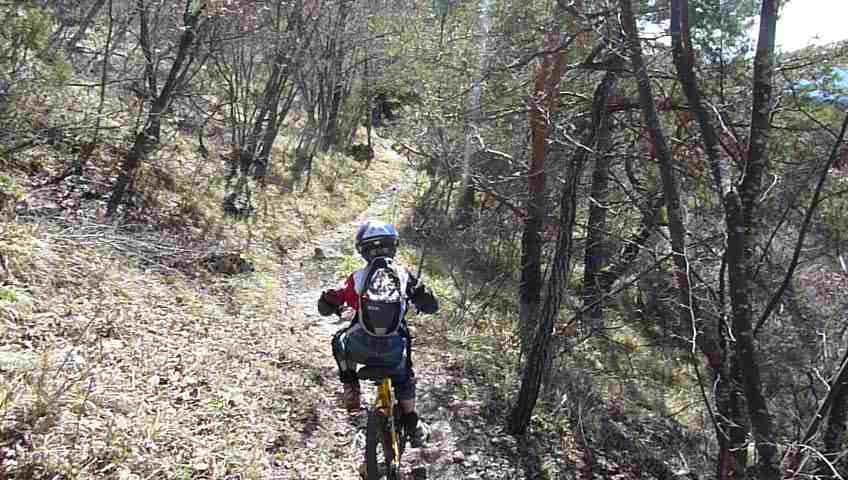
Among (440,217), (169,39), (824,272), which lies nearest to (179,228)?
(169,39)

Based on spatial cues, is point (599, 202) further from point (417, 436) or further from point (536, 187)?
point (417, 436)

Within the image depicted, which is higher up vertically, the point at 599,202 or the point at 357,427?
the point at 599,202

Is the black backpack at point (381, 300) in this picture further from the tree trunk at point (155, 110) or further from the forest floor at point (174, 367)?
the tree trunk at point (155, 110)

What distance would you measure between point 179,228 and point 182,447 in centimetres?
613

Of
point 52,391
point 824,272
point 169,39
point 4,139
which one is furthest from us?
point 169,39

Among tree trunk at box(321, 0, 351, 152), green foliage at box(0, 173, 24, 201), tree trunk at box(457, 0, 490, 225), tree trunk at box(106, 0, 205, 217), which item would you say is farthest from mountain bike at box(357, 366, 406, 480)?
tree trunk at box(321, 0, 351, 152)

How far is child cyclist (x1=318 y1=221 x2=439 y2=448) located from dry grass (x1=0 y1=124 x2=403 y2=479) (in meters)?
1.13

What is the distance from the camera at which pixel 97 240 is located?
7266 millimetres

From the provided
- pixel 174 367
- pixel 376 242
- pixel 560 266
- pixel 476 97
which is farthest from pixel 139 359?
pixel 476 97

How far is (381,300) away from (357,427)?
216 cm

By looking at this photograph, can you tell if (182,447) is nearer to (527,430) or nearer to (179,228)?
(527,430)

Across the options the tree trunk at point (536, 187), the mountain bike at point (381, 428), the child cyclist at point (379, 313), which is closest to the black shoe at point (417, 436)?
the child cyclist at point (379, 313)

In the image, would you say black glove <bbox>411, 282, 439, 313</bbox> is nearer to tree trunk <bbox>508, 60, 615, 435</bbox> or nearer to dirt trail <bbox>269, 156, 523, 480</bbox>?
dirt trail <bbox>269, 156, 523, 480</bbox>

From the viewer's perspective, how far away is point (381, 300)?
3.92m
